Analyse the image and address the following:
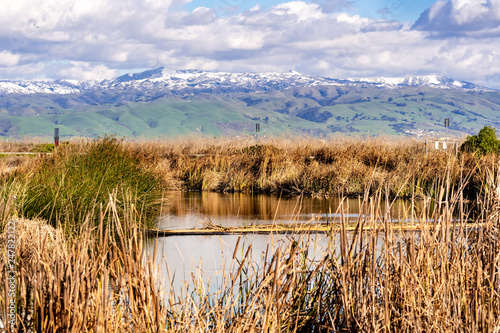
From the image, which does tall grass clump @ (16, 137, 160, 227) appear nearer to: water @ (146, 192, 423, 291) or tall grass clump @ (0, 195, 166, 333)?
water @ (146, 192, 423, 291)

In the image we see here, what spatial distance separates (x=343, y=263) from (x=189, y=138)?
2889cm

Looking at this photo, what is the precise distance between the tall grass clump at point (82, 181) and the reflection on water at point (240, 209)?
3.14ft

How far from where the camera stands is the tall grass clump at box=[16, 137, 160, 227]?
8.93 meters

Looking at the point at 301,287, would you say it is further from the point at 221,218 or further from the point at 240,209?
the point at 240,209

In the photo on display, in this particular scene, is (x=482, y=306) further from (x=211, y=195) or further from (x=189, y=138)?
(x=189, y=138)

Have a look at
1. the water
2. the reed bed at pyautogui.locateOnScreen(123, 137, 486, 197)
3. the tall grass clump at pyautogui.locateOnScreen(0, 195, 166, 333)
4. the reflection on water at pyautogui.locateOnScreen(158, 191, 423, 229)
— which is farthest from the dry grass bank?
the reed bed at pyautogui.locateOnScreen(123, 137, 486, 197)

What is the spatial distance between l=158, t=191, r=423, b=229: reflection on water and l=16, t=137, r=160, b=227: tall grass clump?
957 mm

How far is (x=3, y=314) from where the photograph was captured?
4207 mm

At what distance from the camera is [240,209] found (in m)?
16.5

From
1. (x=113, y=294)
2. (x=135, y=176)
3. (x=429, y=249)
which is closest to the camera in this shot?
(x=113, y=294)

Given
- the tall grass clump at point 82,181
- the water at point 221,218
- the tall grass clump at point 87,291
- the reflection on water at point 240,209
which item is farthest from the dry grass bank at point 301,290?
the reflection on water at point 240,209

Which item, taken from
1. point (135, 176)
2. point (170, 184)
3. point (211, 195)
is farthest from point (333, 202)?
point (135, 176)

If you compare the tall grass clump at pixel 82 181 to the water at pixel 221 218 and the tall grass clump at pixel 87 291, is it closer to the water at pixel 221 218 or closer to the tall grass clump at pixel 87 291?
the water at pixel 221 218

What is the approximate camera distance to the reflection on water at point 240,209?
13.9 metres
